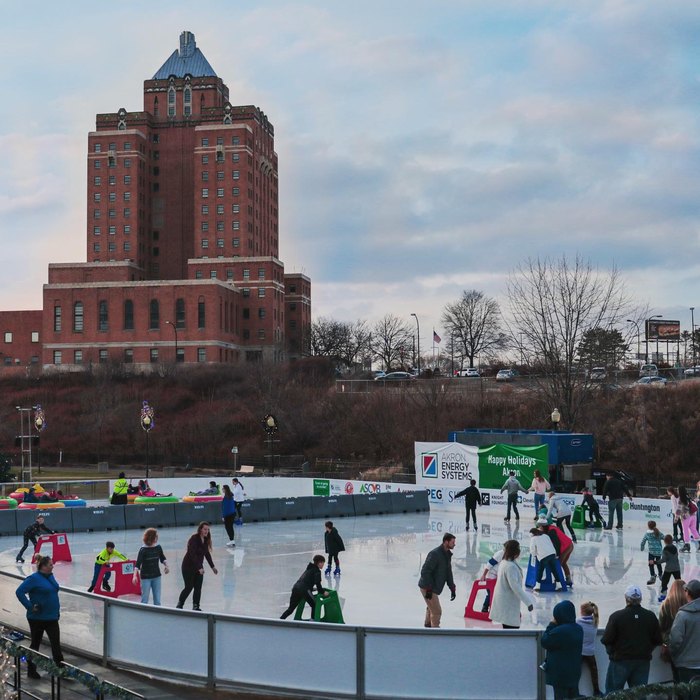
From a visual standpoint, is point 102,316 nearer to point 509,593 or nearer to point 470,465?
point 470,465

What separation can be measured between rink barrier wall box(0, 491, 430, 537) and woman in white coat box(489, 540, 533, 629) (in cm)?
2068

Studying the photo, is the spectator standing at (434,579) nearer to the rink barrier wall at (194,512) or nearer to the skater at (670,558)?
the skater at (670,558)

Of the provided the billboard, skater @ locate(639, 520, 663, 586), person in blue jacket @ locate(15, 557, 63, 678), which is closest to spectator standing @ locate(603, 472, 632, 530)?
skater @ locate(639, 520, 663, 586)

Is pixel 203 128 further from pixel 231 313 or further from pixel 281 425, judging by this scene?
pixel 281 425

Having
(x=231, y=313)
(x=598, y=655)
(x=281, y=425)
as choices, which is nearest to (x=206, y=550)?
(x=598, y=655)

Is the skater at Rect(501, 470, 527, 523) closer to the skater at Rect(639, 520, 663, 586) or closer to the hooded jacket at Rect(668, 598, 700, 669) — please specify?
the skater at Rect(639, 520, 663, 586)

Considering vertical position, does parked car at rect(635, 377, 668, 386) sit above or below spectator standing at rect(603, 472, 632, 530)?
above

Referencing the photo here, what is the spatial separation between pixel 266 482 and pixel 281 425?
35.4m

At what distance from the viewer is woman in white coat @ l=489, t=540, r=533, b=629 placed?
42.0 feet

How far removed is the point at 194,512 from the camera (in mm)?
33062

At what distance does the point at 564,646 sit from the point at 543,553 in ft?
29.1

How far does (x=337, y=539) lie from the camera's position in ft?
65.3

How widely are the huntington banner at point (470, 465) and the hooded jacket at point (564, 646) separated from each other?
2611cm

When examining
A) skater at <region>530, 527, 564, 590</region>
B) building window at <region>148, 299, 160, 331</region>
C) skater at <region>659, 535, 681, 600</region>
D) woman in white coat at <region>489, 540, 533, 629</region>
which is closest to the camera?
woman in white coat at <region>489, 540, 533, 629</region>
